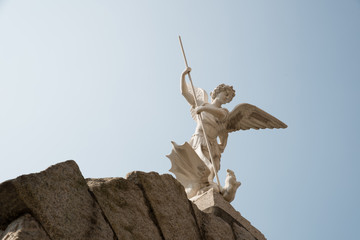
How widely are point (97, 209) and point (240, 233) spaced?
4.93 feet

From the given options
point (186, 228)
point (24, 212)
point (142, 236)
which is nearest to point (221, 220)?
point (186, 228)

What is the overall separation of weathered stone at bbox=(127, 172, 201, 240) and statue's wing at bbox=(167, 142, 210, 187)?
1620mm

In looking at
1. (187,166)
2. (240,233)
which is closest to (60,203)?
(240,233)

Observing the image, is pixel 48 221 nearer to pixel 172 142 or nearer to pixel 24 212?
pixel 24 212

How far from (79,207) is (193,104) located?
3.77 meters

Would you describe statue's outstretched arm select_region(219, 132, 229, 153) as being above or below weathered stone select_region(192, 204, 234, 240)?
above

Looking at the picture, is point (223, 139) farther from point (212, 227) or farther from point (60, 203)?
point (60, 203)

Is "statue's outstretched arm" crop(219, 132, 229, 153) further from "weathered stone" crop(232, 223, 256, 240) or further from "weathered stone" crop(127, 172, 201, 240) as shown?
"weathered stone" crop(127, 172, 201, 240)

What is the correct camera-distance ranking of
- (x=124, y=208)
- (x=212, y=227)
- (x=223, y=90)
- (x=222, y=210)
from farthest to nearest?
1. (x=223, y=90)
2. (x=222, y=210)
3. (x=212, y=227)
4. (x=124, y=208)

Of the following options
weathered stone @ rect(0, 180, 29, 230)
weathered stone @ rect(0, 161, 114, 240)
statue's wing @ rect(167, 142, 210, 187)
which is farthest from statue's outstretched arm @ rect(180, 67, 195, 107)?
weathered stone @ rect(0, 180, 29, 230)

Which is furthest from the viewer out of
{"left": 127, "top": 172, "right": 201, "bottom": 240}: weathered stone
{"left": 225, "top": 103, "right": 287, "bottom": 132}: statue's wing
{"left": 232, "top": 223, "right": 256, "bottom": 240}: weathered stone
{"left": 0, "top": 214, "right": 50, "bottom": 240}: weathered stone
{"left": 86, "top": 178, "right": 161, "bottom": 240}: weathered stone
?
{"left": 225, "top": 103, "right": 287, "bottom": 132}: statue's wing

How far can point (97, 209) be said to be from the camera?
8.11 ft

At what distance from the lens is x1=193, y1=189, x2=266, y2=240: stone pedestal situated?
3791mm

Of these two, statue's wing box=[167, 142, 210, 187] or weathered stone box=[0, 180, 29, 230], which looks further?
statue's wing box=[167, 142, 210, 187]
